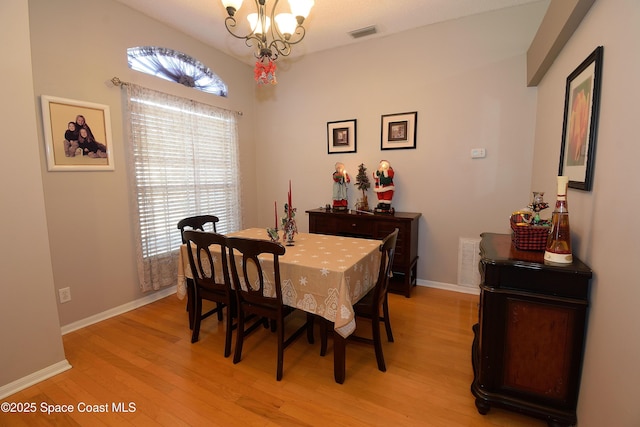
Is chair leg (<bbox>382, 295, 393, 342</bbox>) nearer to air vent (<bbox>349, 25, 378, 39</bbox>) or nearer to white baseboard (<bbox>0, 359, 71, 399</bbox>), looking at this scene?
white baseboard (<bbox>0, 359, 71, 399</bbox>)

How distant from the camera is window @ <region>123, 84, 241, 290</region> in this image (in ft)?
9.89

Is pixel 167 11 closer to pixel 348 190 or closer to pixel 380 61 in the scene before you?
pixel 380 61

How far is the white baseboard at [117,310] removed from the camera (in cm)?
263

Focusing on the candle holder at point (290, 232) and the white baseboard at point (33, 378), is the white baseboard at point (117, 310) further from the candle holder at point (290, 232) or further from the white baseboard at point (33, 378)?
the candle holder at point (290, 232)

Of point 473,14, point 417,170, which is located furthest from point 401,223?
point 473,14

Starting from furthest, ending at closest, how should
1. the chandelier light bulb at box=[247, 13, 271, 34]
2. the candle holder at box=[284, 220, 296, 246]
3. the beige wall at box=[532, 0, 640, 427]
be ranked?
the candle holder at box=[284, 220, 296, 246] < the chandelier light bulb at box=[247, 13, 271, 34] < the beige wall at box=[532, 0, 640, 427]

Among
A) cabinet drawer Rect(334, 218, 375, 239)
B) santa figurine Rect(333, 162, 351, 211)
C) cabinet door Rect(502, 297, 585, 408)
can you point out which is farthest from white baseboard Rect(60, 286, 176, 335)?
cabinet door Rect(502, 297, 585, 408)

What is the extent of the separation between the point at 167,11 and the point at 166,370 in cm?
321

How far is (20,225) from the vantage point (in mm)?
1891

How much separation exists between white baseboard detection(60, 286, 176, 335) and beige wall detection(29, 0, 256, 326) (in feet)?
0.12

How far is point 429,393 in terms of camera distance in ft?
6.11

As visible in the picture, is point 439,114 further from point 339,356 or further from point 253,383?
point 253,383

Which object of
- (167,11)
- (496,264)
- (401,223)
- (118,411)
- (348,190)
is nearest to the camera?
(496,264)

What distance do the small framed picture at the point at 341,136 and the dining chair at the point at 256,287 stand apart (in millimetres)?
2213
